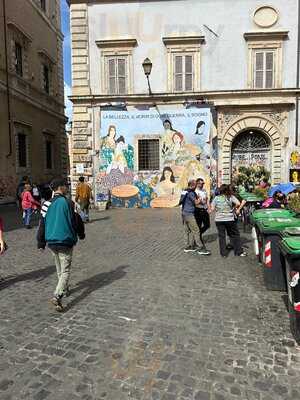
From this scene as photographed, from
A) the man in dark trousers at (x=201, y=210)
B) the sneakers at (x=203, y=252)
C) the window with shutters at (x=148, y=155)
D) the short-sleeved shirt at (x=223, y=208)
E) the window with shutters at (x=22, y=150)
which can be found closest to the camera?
the short-sleeved shirt at (x=223, y=208)

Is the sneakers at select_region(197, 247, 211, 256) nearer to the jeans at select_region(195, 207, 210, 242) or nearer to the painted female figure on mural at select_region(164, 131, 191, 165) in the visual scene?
the jeans at select_region(195, 207, 210, 242)

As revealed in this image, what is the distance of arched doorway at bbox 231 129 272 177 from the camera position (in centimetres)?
1720

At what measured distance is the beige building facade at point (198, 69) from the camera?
53.6 feet

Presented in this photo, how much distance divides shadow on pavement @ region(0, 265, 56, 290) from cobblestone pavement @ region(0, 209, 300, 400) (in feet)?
0.06

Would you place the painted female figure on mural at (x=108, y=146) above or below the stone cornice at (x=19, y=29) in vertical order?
below

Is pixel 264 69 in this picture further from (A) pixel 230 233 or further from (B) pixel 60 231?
(B) pixel 60 231

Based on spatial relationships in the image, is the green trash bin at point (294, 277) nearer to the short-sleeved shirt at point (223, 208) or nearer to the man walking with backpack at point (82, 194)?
the short-sleeved shirt at point (223, 208)

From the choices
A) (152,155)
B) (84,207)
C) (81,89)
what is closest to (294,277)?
(84,207)

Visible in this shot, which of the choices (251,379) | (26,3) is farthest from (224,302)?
(26,3)

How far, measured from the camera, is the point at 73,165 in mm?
17344

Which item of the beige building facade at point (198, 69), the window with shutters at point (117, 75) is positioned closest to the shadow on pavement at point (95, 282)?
the beige building facade at point (198, 69)

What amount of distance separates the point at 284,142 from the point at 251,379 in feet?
49.1

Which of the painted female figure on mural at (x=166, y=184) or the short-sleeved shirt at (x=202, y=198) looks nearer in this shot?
the short-sleeved shirt at (x=202, y=198)

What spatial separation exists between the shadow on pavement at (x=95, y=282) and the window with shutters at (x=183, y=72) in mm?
12244
